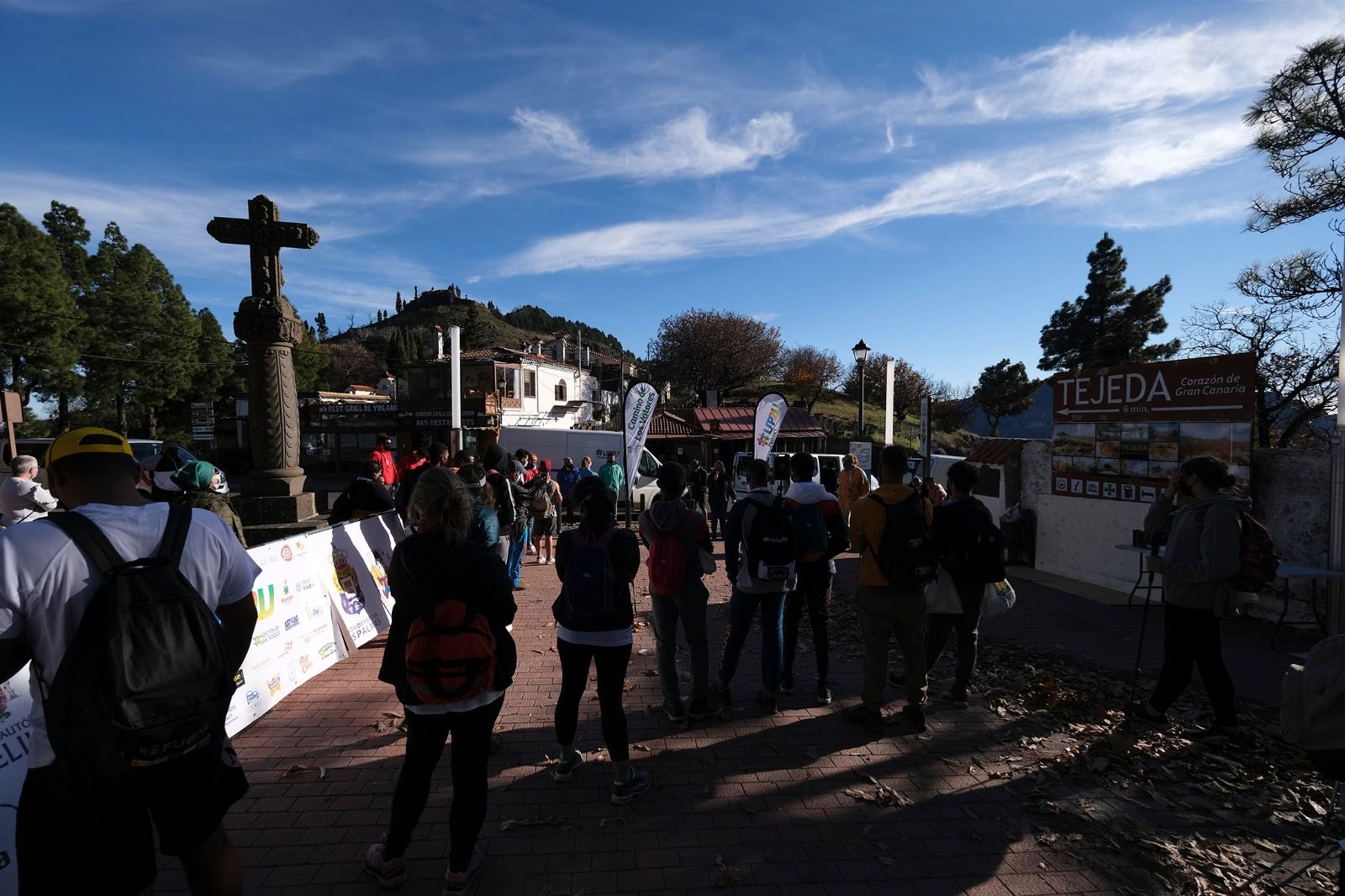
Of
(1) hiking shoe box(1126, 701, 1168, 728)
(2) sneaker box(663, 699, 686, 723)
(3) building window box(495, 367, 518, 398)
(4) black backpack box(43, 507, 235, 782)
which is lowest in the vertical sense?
(2) sneaker box(663, 699, 686, 723)

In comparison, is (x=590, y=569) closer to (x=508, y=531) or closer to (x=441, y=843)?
(x=441, y=843)

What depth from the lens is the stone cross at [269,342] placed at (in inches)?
372

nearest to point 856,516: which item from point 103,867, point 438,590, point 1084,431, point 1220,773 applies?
point 1220,773

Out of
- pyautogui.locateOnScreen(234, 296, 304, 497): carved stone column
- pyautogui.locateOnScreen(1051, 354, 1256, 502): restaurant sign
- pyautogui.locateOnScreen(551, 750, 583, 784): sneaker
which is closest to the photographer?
pyautogui.locateOnScreen(551, 750, 583, 784): sneaker

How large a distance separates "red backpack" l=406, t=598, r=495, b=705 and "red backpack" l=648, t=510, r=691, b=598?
1.75m

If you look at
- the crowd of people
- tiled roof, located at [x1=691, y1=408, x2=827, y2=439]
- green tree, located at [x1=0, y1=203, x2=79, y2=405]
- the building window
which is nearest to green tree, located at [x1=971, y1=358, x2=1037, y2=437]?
tiled roof, located at [x1=691, y1=408, x2=827, y2=439]

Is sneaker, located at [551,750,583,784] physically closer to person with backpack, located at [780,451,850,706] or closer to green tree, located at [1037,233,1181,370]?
person with backpack, located at [780,451,850,706]

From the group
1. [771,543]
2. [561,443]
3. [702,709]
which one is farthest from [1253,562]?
[561,443]

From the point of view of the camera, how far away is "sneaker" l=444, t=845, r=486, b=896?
2.82 metres

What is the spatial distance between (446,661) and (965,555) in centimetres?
378

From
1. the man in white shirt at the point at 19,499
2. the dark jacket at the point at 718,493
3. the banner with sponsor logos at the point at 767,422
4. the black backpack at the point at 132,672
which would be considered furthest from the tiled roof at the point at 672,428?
the black backpack at the point at 132,672

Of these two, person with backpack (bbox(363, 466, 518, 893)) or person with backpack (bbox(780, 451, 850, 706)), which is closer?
person with backpack (bbox(363, 466, 518, 893))

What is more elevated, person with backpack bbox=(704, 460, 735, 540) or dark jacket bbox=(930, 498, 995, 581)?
dark jacket bbox=(930, 498, 995, 581)

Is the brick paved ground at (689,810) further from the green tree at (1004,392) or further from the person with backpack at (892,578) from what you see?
the green tree at (1004,392)
